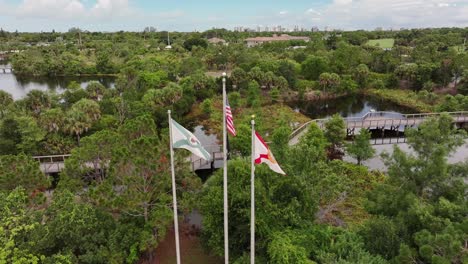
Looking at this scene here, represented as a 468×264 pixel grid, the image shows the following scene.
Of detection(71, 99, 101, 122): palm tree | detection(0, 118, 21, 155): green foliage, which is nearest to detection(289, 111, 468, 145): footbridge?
detection(71, 99, 101, 122): palm tree

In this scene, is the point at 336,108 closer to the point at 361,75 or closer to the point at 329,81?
the point at 329,81

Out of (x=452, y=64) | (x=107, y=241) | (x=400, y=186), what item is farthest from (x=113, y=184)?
(x=452, y=64)

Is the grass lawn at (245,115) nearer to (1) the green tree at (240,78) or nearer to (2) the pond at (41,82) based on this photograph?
(1) the green tree at (240,78)

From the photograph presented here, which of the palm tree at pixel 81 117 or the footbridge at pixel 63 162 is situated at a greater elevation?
the palm tree at pixel 81 117

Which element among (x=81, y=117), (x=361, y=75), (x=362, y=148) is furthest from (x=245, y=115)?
(x=361, y=75)

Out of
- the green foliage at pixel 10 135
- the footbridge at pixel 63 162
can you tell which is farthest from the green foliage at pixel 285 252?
the green foliage at pixel 10 135

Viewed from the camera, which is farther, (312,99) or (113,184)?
(312,99)

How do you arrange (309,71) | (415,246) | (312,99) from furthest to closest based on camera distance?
1. (309,71)
2. (312,99)
3. (415,246)

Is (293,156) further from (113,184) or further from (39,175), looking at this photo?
(39,175)
